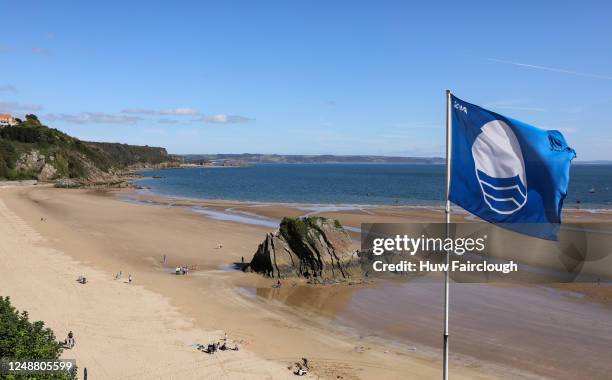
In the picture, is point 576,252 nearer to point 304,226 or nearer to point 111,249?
point 304,226

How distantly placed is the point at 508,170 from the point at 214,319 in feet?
57.1

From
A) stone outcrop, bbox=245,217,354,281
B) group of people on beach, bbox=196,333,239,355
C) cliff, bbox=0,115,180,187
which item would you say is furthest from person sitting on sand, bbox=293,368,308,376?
→ cliff, bbox=0,115,180,187

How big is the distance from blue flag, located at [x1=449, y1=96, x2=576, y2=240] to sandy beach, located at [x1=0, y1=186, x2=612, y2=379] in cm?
992

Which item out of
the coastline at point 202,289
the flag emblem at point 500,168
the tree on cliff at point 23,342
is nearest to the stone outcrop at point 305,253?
the coastline at point 202,289

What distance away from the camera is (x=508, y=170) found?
1017 centimetres

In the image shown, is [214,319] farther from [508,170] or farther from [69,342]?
[508,170]

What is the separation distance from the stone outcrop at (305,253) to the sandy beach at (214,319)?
4.82 feet

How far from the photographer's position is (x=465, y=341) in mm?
21719

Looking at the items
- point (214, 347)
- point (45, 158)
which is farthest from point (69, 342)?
point (45, 158)

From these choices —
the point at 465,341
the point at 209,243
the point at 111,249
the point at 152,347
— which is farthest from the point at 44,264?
the point at 465,341

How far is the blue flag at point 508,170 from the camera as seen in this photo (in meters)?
10.0

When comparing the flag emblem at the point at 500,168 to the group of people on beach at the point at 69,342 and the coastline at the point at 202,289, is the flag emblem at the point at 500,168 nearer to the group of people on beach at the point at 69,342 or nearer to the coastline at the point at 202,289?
the coastline at the point at 202,289

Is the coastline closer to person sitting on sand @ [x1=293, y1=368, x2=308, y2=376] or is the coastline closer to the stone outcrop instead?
person sitting on sand @ [x1=293, y1=368, x2=308, y2=376]

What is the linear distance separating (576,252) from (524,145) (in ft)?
121
